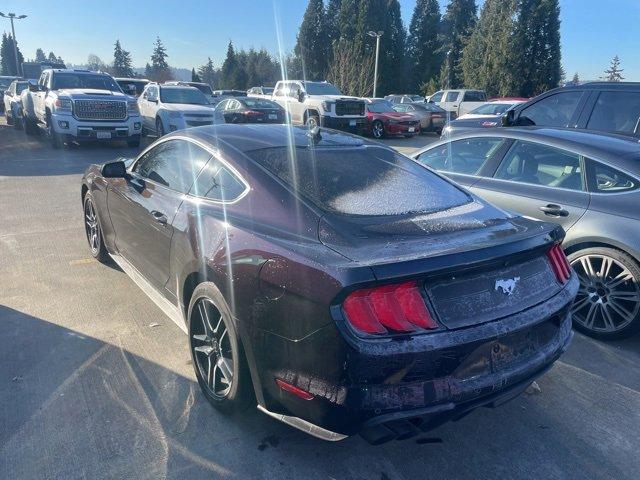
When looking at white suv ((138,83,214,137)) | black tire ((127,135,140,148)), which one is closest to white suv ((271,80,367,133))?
white suv ((138,83,214,137))

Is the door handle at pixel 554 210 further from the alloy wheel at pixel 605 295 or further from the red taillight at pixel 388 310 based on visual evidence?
the red taillight at pixel 388 310

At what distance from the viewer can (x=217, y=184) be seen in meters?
3.12

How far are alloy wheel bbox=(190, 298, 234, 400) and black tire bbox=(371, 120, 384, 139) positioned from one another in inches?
708

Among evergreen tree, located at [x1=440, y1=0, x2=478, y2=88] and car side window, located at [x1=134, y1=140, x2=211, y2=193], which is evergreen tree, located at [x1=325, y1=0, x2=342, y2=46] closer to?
evergreen tree, located at [x1=440, y1=0, x2=478, y2=88]

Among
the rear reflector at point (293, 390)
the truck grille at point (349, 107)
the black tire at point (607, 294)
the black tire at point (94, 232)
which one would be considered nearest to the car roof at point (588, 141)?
the black tire at point (607, 294)

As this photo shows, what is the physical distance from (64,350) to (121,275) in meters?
1.47

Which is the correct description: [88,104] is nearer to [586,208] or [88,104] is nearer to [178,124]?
[178,124]

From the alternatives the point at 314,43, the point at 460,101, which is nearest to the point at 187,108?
the point at 460,101

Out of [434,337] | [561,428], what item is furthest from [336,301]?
[561,428]

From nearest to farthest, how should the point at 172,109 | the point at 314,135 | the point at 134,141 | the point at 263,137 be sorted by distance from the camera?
the point at 263,137 → the point at 314,135 → the point at 134,141 → the point at 172,109

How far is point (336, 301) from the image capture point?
2.10 meters

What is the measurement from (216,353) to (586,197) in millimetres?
3194

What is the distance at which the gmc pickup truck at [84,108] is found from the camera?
40.8ft

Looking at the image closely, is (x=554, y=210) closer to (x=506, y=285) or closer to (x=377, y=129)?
(x=506, y=285)
